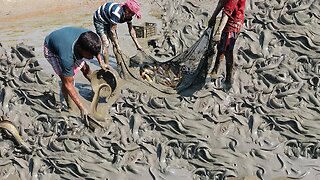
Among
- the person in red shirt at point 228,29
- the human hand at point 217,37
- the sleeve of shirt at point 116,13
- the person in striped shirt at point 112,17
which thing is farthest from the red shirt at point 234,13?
the sleeve of shirt at point 116,13

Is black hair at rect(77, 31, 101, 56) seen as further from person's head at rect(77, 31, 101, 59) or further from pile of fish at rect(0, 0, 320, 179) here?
pile of fish at rect(0, 0, 320, 179)

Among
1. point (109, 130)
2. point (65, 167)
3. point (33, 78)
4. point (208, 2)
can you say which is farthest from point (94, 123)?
point (208, 2)

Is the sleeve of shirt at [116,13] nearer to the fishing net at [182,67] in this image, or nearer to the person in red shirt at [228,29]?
the fishing net at [182,67]

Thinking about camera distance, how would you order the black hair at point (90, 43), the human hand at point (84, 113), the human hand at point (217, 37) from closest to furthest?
the black hair at point (90, 43) < the human hand at point (84, 113) < the human hand at point (217, 37)

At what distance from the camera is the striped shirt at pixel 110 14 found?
592cm

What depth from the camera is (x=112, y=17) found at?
5.96 meters

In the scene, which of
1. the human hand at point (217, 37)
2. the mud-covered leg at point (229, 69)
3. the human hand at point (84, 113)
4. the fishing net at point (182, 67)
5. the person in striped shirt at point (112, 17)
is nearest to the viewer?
the human hand at point (84, 113)

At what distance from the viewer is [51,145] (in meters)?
4.75

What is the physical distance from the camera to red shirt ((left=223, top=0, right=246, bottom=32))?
504 cm

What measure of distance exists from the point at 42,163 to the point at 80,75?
180 centimetres

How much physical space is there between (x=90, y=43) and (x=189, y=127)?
128 centimetres

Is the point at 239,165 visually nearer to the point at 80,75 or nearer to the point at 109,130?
the point at 109,130

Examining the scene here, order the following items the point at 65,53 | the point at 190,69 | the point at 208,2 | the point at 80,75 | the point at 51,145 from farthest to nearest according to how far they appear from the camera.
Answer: the point at 208,2 < the point at 80,75 < the point at 190,69 < the point at 51,145 < the point at 65,53

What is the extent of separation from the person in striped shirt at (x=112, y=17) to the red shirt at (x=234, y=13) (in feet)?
3.76
